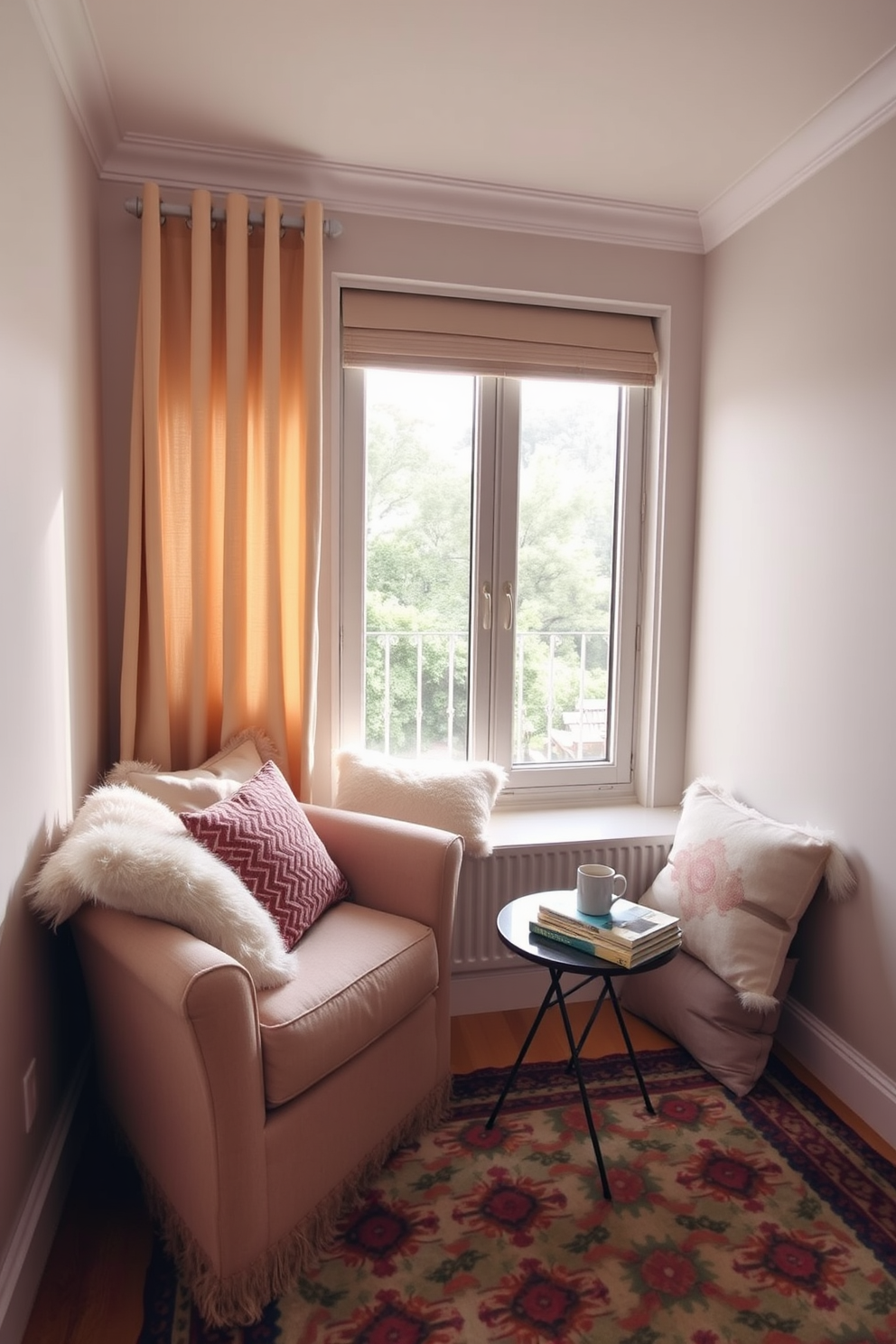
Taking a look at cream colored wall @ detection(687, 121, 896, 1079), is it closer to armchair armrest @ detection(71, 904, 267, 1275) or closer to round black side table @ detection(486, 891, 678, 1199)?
round black side table @ detection(486, 891, 678, 1199)

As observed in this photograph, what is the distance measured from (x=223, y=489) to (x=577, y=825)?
164 centimetres

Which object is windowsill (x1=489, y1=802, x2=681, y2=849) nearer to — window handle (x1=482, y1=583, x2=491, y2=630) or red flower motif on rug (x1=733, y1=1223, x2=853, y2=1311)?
window handle (x1=482, y1=583, x2=491, y2=630)

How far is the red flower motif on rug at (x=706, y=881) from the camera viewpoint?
94.9 inches

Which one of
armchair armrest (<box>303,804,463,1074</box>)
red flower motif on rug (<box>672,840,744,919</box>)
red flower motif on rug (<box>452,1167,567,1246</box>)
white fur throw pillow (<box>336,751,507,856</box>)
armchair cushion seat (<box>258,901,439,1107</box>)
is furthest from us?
white fur throw pillow (<box>336,751,507,856</box>)

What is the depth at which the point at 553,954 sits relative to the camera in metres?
1.99

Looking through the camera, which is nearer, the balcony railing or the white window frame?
the white window frame

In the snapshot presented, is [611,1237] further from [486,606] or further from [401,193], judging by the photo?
[401,193]

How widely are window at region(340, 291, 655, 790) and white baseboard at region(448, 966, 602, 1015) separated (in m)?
0.68

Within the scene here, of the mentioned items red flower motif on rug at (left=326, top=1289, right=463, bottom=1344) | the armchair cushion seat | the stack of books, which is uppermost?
the stack of books

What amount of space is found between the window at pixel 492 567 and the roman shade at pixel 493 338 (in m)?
0.03

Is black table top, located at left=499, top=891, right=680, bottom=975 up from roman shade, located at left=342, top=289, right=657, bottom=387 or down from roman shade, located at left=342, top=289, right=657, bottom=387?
down

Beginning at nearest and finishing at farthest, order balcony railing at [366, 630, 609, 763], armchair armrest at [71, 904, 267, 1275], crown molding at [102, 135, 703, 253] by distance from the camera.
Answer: armchair armrest at [71, 904, 267, 1275]
crown molding at [102, 135, 703, 253]
balcony railing at [366, 630, 609, 763]

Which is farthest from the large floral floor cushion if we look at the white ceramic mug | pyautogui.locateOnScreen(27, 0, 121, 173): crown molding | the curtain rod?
pyautogui.locateOnScreen(27, 0, 121, 173): crown molding

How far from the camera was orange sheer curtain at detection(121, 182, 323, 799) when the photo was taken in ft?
8.18
